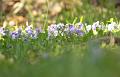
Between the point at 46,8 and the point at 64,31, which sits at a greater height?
the point at 46,8

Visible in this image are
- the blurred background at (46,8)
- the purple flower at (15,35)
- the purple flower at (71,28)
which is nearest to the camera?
the purple flower at (15,35)

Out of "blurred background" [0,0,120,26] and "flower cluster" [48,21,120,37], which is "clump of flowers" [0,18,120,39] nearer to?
"flower cluster" [48,21,120,37]

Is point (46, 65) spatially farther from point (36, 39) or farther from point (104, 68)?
point (36, 39)

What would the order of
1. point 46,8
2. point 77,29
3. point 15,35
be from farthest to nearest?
point 46,8, point 77,29, point 15,35

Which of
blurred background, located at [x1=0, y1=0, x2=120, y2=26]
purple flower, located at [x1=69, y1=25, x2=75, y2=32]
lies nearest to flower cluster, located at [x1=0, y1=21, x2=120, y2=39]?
purple flower, located at [x1=69, y1=25, x2=75, y2=32]

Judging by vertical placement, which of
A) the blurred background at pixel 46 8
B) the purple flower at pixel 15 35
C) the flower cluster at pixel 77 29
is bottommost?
the purple flower at pixel 15 35

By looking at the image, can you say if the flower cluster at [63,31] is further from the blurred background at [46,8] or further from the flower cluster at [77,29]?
the blurred background at [46,8]

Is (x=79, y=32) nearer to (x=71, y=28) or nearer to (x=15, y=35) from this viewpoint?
(x=71, y=28)

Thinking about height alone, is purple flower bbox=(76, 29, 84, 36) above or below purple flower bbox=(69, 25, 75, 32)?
below

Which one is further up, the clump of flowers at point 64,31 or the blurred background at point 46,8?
the blurred background at point 46,8

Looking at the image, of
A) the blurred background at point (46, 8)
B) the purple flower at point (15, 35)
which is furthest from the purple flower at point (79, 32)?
the blurred background at point (46, 8)

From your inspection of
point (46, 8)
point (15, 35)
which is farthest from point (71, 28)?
point (46, 8)

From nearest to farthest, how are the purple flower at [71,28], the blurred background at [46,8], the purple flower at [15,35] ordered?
the purple flower at [15,35] → the purple flower at [71,28] → the blurred background at [46,8]
